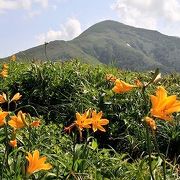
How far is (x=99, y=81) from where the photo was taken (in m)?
7.66

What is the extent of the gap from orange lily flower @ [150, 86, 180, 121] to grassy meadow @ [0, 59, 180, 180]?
0.72 ft

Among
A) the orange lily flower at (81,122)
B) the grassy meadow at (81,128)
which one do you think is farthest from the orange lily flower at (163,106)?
the orange lily flower at (81,122)

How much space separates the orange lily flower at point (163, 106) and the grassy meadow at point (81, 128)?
22 cm

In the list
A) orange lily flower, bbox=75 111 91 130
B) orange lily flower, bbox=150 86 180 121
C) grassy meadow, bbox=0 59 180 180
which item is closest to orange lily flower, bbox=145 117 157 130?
orange lily flower, bbox=150 86 180 121

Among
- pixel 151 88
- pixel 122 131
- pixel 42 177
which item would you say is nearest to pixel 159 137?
pixel 122 131

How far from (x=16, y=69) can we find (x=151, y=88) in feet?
9.10

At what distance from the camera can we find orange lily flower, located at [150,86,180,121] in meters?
2.14

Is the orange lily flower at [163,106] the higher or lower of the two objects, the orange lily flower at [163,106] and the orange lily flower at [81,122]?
the higher

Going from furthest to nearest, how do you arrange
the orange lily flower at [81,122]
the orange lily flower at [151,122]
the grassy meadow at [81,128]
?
the grassy meadow at [81,128], the orange lily flower at [81,122], the orange lily flower at [151,122]

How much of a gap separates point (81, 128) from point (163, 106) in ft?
3.79

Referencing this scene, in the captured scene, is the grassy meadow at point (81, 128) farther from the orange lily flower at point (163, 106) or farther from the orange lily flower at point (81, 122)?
the orange lily flower at point (163, 106)

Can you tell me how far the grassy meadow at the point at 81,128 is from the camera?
11.8 feet

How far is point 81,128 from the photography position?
3.22 m

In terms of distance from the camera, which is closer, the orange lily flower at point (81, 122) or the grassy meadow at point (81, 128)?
the orange lily flower at point (81, 122)
